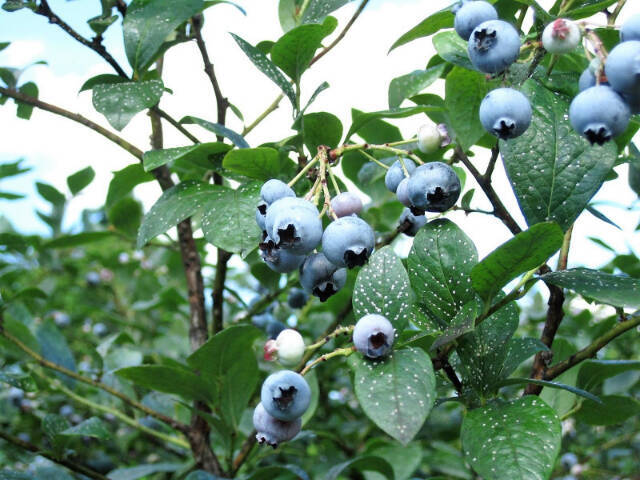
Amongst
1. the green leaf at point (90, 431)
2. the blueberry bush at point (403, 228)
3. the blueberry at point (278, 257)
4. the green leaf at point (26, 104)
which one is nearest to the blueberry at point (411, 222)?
the blueberry bush at point (403, 228)

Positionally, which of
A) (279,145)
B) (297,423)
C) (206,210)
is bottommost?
(297,423)

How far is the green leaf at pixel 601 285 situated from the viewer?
71cm

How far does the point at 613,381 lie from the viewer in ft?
5.02

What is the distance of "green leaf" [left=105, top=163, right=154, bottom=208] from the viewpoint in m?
1.35

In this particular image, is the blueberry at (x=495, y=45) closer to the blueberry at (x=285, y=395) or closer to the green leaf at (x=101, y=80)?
the blueberry at (x=285, y=395)

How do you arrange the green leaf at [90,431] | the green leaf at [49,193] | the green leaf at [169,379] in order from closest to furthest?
the green leaf at [169,379]
the green leaf at [90,431]
the green leaf at [49,193]

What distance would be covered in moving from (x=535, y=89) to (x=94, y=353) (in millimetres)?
1070

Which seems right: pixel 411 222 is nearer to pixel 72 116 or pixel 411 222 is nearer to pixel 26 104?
pixel 72 116

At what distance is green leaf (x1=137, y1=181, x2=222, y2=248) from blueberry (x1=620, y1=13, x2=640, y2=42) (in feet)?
1.94

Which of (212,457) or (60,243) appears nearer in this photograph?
(212,457)

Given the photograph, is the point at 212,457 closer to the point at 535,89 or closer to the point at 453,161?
the point at 453,161

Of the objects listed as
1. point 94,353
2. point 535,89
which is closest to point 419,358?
point 535,89

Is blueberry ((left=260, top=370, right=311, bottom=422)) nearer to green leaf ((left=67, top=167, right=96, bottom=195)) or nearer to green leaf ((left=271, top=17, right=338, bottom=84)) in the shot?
green leaf ((left=271, top=17, right=338, bottom=84))

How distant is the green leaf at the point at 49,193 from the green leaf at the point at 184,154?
3.66ft
